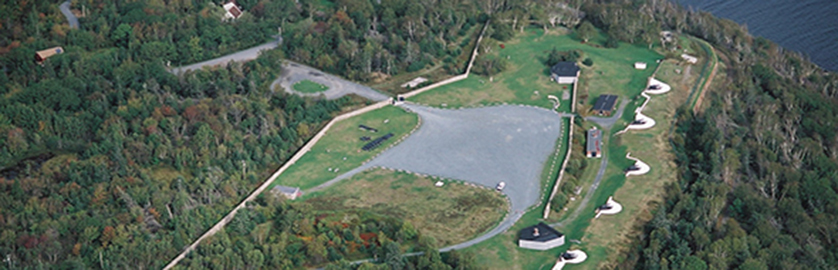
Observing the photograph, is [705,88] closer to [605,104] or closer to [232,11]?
[605,104]

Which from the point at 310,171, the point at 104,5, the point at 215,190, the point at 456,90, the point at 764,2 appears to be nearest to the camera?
the point at 215,190

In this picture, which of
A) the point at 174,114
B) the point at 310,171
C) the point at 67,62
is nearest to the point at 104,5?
the point at 67,62

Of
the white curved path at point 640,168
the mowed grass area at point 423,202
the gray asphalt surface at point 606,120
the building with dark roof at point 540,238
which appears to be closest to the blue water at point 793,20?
the gray asphalt surface at point 606,120

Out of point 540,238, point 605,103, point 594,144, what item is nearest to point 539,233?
point 540,238

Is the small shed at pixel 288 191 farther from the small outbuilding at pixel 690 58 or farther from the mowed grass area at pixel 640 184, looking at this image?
the small outbuilding at pixel 690 58

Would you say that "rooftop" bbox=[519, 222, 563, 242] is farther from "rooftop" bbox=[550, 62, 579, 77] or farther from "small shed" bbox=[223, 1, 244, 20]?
"small shed" bbox=[223, 1, 244, 20]

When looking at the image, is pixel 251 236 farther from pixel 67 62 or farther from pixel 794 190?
pixel 794 190
